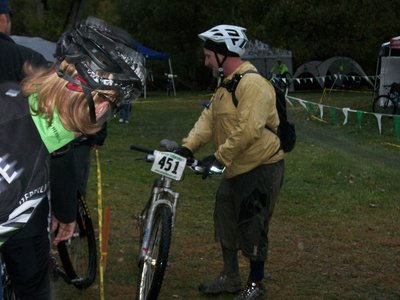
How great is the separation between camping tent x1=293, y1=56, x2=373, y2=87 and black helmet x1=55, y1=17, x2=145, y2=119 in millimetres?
41062

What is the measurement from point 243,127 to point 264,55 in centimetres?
3681

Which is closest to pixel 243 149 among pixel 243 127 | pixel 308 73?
pixel 243 127

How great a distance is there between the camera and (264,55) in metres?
40.7

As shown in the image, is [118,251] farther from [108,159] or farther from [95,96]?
[108,159]

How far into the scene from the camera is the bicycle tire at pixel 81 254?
487cm

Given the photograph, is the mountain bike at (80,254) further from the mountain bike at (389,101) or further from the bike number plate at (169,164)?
the mountain bike at (389,101)

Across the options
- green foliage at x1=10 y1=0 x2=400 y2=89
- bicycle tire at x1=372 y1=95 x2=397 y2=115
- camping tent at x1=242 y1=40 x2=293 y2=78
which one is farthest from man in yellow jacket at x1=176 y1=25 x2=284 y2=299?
camping tent at x1=242 y1=40 x2=293 y2=78

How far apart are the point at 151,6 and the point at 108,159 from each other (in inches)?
1475

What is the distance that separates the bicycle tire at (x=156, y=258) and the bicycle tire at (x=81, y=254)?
484 millimetres

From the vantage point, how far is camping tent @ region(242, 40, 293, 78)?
1591 inches

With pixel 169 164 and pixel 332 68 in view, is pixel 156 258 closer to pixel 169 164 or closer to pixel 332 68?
pixel 169 164

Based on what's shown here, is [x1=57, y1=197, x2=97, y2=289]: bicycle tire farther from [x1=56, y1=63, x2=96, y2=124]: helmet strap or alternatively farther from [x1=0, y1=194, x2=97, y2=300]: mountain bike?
[x1=56, y1=63, x2=96, y2=124]: helmet strap

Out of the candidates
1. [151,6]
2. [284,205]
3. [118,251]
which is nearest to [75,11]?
[284,205]

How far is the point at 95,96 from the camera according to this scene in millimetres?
2066
